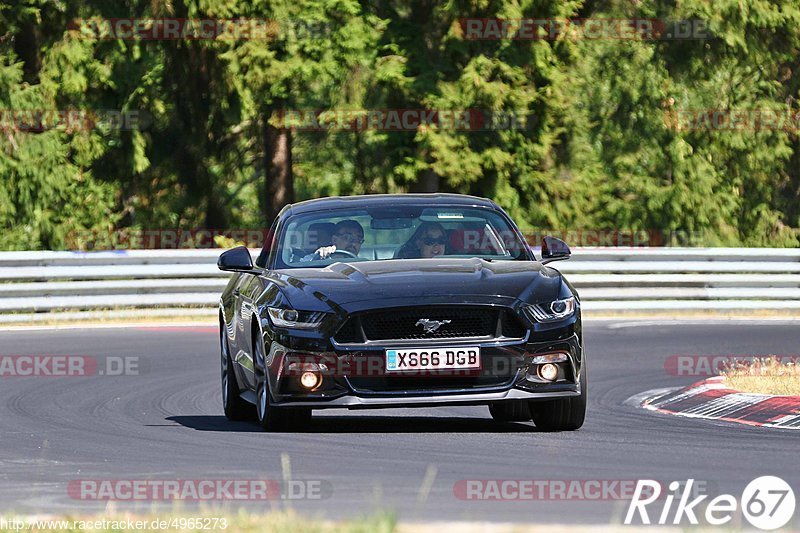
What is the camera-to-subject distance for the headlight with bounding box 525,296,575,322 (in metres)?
10.5

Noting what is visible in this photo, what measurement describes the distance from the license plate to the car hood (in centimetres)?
30

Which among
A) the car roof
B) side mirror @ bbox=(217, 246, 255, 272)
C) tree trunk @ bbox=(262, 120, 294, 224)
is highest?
the car roof

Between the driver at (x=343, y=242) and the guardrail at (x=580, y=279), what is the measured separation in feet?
40.8

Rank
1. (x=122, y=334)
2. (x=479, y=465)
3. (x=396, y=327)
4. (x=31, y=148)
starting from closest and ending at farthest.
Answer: (x=479, y=465) < (x=396, y=327) < (x=122, y=334) < (x=31, y=148)

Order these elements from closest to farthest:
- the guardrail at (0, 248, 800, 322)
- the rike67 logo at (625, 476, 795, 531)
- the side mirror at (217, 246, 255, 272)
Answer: the rike67 logo at (625, 476, 795, 531), the side mirror at (217, 246, 255, 272), the guardrail at (0, 248, 800, 322)

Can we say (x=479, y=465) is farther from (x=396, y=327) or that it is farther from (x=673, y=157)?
(x=673, y=157)

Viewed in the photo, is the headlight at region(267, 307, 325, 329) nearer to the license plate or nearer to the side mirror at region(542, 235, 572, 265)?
the license plate

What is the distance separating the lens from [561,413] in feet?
36.3

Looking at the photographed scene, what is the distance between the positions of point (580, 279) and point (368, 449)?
48.5 ft

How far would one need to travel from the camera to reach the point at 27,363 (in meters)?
17.7

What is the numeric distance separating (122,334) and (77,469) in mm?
12320

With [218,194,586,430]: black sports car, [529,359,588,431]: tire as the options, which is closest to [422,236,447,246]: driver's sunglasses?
[218,194,586,430]: black sports car

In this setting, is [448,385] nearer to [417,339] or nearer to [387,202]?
[417,339]

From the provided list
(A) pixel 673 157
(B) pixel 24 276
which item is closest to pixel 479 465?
(B) pixel 24 276
